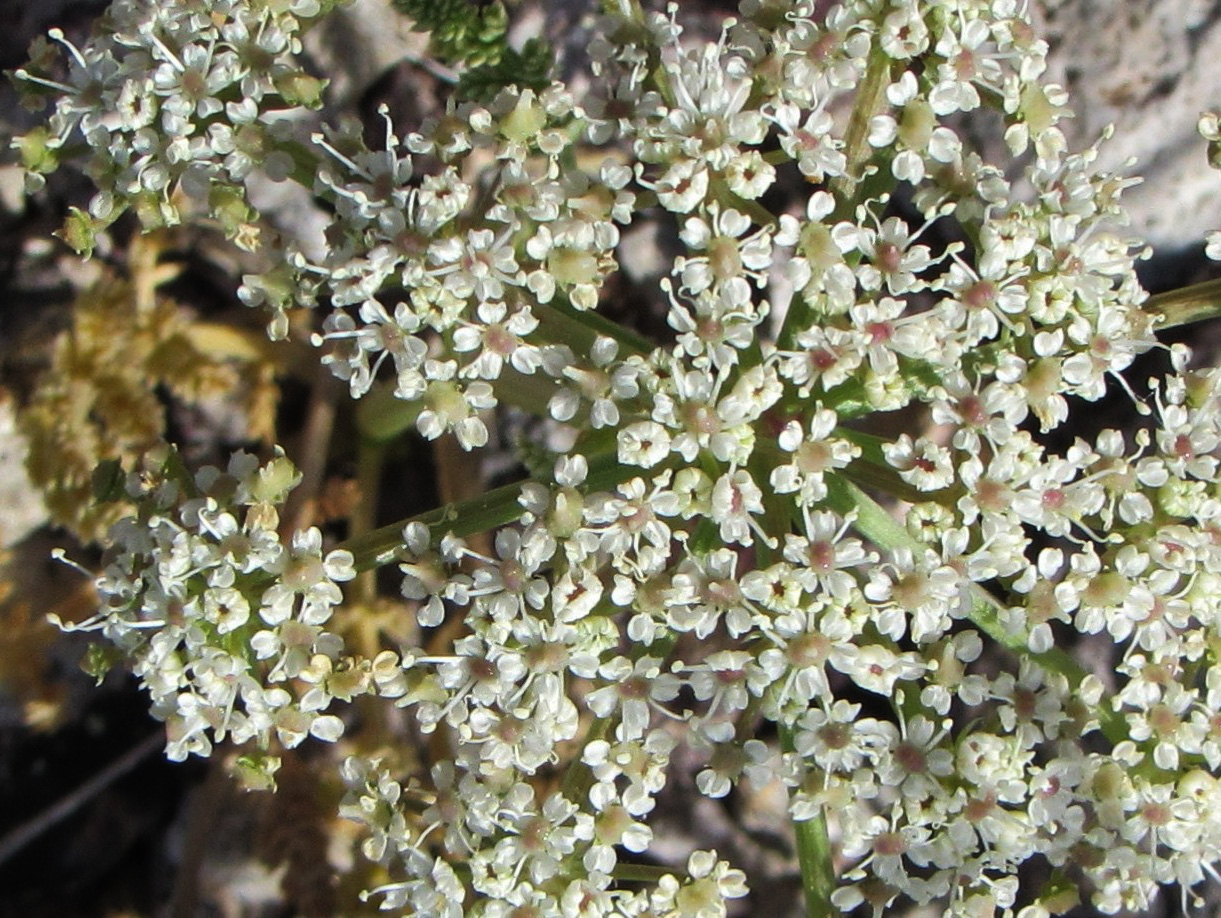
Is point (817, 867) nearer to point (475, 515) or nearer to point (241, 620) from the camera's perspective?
point (475, 515)

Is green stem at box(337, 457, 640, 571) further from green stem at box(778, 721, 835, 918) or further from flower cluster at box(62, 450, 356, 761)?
green stem at box(778, 721, 835, 918)

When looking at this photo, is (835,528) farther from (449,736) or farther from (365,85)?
(365,85)

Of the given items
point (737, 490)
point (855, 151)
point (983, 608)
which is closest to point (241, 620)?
point (737, 490)

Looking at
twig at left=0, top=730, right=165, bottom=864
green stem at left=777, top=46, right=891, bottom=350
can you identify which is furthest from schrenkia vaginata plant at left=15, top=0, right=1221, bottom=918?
twig at left=0, top=730, right=165, bottom=864

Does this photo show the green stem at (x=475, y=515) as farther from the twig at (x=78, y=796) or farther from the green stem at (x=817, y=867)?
the twig at (x=78, y=796)

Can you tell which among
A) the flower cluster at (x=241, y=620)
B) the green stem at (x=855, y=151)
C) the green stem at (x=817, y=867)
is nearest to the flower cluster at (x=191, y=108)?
the flower cluster at (x=241, y=620)

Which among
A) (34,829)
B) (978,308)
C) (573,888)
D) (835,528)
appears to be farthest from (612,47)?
(34,829)

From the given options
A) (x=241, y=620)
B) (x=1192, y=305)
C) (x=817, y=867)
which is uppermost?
(x=1192, y=305)

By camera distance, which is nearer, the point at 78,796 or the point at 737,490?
the point at 737,490
